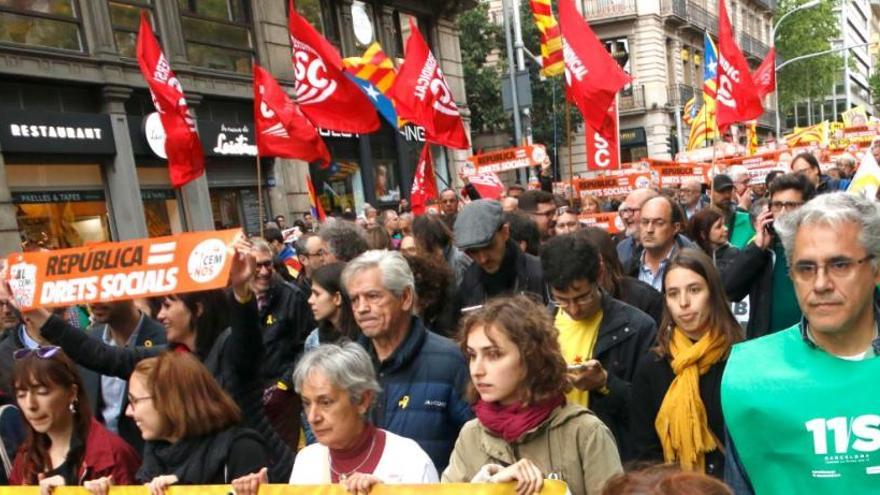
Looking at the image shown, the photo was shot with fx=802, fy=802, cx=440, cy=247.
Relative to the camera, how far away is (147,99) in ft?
46.9

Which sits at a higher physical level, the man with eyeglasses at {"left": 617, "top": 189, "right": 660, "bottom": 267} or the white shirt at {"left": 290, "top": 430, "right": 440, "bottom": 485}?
the man with eyeglasses at {"left": 617, "top": 189, "right": 660, "bottom": 267}

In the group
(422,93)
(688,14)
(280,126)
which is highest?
(688,14)

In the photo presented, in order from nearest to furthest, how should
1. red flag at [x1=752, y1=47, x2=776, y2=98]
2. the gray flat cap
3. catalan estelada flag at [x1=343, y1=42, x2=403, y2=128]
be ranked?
1. the gray flat cap
2. catalan estelada flag at [x1=343, y1=42, x2=403, y2=128]
3. red flag at [x1=752, y1=47, x2=776, y2=98]

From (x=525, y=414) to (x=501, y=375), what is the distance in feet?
0.49

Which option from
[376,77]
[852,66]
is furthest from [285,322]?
[852,66]

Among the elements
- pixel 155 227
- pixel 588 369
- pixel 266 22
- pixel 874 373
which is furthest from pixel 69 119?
pixel 874 373

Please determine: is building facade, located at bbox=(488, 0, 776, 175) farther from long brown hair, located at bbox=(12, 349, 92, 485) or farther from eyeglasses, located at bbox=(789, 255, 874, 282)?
eyeglasses, located at bbox=(789, 255, 874, 282)

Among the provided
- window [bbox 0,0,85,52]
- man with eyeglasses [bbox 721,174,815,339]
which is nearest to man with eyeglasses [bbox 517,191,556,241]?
man with eyeglasses [bbox 721,174,815,339]

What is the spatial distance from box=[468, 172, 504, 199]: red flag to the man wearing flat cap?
6749 millimetres

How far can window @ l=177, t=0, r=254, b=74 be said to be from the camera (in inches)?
600

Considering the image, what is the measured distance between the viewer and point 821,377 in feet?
6.56

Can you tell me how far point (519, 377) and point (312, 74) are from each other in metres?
6.17

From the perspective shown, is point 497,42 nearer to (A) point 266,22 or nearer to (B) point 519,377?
(A) point 266,22

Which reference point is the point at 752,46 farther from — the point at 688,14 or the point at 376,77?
the point at 376,77
